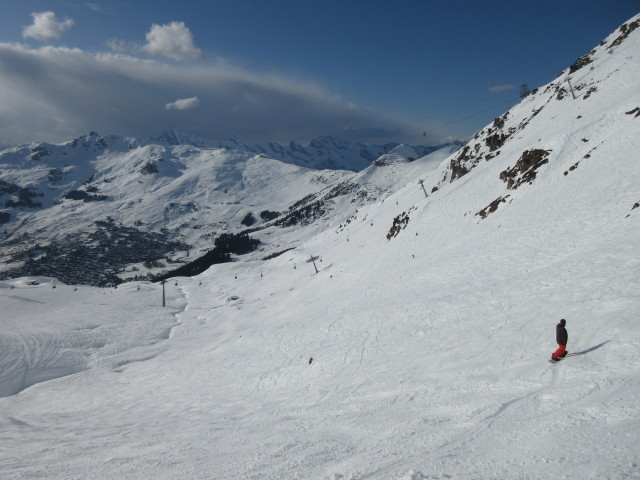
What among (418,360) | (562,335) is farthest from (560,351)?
(418,360)

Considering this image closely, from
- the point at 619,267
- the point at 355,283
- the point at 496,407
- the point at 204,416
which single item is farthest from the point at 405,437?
the point at 355,283

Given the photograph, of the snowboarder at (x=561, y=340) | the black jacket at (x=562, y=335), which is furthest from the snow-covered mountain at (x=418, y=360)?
the black jacket at (x=562, y=335)

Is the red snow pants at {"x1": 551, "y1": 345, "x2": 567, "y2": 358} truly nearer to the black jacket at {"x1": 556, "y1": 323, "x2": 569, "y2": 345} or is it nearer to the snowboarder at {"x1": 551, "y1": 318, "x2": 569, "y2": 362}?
the snowboarder at {"x1": 551, "y1": 318, "x2": 569, "y2": 362}

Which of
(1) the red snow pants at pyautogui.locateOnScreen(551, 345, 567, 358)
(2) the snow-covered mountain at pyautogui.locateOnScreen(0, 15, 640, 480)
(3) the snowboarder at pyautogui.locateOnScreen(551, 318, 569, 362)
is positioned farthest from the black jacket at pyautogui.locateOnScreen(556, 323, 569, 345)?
(2) the snow-covered mountain at pyautogui.locateOnScreen(0, 15, 640, 480)

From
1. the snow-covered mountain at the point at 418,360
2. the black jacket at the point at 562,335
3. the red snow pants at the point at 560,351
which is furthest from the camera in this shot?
the red snow pants at the point at 560,351

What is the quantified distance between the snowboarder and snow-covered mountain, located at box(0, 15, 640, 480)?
36cm

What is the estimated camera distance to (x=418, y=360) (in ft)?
51.7

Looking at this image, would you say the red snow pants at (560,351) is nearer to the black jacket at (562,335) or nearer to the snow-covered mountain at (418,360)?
the black jacket at (562,335)

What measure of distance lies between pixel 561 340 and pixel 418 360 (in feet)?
20.3

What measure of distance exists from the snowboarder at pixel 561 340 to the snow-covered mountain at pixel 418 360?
0.36 metres

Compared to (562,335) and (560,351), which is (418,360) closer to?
(560,351)

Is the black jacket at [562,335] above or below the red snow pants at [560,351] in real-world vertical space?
above

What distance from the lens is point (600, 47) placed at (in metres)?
64.6

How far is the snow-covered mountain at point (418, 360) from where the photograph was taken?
8.62 metres
